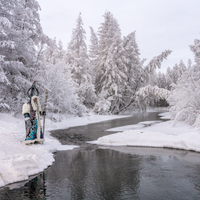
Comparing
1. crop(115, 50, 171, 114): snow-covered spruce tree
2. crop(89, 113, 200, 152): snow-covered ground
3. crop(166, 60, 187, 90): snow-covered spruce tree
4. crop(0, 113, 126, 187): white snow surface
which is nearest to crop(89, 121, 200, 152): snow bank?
crop(89, 113, 200, 152): snow-covered ground

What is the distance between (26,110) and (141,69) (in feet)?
95.1

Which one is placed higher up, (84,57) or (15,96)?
(84,57)

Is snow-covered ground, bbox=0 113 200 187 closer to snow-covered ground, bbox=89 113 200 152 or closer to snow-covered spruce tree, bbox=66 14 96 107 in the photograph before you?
snow-covered ground, bbox=89 113 200 152

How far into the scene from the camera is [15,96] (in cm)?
1527

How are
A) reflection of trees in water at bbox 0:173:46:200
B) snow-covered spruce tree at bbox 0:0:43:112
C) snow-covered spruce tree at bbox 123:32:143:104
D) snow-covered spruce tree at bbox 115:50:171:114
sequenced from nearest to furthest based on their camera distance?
reflection of trees in water at bbox 0:173:46:200, snow-covered spruce tree at bbox 0:0:43:112, snow-covered spruce tree at bbox 115:50:171:114, snow-covered spruce tree at bbox 123:32:143:104

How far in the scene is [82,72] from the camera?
29.8 m

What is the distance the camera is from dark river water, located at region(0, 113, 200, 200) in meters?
3.98

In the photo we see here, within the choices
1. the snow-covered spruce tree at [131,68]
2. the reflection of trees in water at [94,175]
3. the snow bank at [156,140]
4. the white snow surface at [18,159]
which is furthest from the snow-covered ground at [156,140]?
the snow-covered spruce tree at [131,68]

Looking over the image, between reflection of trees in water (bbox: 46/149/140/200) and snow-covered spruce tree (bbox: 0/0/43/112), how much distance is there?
8.73 meters

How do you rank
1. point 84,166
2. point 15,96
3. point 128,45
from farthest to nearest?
point 128,45
point 15,96
point 84,166

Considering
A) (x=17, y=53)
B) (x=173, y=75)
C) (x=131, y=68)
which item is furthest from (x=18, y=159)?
(x=173, y=75)

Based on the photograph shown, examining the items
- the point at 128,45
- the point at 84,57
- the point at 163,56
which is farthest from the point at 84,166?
the point at 128,45

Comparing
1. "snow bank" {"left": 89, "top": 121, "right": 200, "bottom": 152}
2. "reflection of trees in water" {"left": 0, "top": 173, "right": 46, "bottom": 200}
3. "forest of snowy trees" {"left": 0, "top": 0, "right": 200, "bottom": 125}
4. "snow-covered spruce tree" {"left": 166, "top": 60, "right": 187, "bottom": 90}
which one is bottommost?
"reflection of trees in water" {"left": 0, "top": 173, "right": 46, "bottom": 200}

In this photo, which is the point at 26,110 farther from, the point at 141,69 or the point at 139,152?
the point at 141,69
